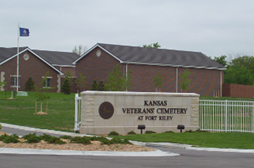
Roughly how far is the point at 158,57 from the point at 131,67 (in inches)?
240

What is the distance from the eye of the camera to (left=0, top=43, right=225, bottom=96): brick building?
54.2 meters

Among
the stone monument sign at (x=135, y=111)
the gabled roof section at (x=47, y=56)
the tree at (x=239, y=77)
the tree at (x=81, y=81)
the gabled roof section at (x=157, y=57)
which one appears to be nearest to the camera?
the stone monument sign at (x=135, y=111)

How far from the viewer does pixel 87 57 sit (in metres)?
57.6

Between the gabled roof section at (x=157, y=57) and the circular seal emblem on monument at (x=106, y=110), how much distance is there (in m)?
31.0

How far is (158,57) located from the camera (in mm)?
57719

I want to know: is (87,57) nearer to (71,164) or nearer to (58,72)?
(58,72)

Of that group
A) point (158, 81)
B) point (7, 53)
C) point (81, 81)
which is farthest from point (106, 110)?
point (7, 53)

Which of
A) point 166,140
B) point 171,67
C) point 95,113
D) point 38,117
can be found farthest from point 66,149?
point 171,67

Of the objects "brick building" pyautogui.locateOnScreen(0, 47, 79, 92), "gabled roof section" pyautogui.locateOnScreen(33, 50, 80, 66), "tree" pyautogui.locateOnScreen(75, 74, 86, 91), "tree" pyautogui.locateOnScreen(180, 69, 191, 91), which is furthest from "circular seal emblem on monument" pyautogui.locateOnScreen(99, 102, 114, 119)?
"gabled roof section" pyautogui.locateOnScreen(33, 50, 80, 66)

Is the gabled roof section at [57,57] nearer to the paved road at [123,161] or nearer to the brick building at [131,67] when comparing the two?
the brick building at [131,67]

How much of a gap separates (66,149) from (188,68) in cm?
4602

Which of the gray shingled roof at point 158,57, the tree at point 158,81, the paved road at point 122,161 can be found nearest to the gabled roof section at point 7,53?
the gray shingled roof at point 158,57

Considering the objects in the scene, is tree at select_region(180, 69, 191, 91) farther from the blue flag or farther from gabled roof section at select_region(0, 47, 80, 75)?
the blue flag

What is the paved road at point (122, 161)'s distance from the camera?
10.6 metres
